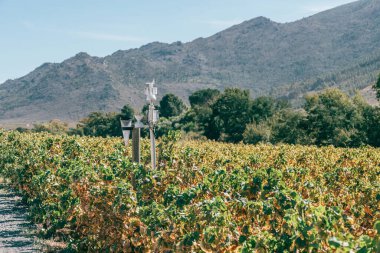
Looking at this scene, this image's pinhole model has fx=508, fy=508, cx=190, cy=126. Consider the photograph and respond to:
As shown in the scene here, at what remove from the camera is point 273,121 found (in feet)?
215

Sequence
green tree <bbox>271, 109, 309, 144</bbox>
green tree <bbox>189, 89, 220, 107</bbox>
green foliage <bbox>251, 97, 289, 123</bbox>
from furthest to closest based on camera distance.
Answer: green tree <bbox>189, 89, 220, 107</bbox>, green foliage <bbox>251, 97, 289, 123</bbox>, green tree <bbox>271, 109, 309, 144</bbox>

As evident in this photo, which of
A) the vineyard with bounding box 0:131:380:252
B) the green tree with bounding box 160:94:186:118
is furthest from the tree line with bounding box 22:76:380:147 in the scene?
the vineyard with bounding box 0:131:380:252

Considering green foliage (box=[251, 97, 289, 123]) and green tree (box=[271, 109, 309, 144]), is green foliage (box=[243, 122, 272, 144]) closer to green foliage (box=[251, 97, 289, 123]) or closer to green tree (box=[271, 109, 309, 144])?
green tree (box=[271, 109, 309, 144])

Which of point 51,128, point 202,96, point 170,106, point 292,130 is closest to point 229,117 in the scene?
point 292,130

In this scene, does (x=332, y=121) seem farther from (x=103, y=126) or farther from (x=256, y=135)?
(x=103, y=126)

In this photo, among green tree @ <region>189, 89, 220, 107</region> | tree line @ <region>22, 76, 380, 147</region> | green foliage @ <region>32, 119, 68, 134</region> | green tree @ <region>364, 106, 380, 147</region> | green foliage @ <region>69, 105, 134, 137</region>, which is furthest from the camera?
green foliage @ <region>32, 119, 68, 134</region>

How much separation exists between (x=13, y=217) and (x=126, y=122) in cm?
465

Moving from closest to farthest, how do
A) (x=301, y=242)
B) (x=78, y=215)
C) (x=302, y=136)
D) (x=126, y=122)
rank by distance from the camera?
(x=301, y=242) < (x=78, y=215) < (x=126, y=122) < (x=302, y=136)

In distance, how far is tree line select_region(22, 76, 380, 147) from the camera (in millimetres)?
47297

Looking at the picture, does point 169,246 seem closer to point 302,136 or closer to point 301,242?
point 301,242

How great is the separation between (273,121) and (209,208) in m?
60.0

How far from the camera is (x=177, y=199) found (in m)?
7.71

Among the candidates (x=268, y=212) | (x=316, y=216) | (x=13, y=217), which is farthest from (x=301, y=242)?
(x=13, y=217)

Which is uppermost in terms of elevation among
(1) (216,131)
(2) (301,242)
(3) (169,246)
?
(2) (301,242)
